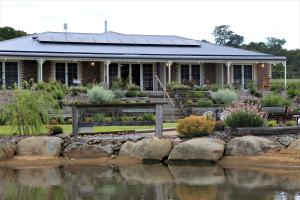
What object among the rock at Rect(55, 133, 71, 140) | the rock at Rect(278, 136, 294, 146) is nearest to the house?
the rock at Rect(55, 133, 71, 140)

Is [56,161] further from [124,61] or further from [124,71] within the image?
[124,71]

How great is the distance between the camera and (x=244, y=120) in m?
17.8

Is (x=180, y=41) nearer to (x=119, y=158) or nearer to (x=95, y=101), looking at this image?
Result: (x=95, y=101)

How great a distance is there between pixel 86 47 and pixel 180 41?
25.0 ft

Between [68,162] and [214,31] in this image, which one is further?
[214,31]

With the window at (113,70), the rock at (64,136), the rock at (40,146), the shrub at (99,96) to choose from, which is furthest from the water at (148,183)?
the window at (113,70)

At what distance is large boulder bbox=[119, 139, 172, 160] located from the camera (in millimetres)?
16734

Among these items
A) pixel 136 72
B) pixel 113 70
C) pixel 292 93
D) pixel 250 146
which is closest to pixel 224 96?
pixel 292 93

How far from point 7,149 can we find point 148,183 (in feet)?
17.5

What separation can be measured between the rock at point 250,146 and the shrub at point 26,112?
19.7 ft

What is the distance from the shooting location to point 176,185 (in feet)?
42.7

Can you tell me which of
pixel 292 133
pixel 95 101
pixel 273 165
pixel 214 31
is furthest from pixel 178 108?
pixel 214 31

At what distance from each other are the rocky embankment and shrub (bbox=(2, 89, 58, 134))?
846 millimetres

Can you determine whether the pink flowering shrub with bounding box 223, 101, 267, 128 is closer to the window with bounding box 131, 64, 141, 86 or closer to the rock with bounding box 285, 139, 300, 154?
the rock with bounding box 285, 139, 300, 154
